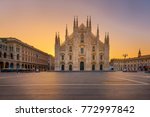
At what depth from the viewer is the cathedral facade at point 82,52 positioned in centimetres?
6738

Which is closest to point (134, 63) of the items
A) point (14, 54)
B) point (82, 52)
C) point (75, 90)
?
point (82, 52)

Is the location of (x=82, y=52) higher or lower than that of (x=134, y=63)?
higher

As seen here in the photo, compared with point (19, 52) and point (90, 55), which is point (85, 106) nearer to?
point (90, 55)

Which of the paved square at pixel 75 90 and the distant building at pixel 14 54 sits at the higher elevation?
the distant building at pixel 14 54

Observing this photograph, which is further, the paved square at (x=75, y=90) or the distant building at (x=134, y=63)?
the distant building at (x=134, y=63)

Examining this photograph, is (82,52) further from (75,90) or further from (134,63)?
(134,63)

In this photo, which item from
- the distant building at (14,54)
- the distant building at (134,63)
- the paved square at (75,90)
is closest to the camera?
the paved square at (75,90)

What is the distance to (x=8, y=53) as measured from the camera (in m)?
63.3

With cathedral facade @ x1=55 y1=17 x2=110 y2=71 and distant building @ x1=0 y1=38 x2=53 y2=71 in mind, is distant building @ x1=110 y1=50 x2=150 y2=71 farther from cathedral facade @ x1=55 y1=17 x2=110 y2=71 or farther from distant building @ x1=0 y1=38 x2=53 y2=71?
distant building @ x1=0 y1=38 x2=53 y2=71

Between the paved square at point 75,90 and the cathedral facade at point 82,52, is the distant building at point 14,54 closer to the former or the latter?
the cathedral facade at point 82,52

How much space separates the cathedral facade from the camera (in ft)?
221

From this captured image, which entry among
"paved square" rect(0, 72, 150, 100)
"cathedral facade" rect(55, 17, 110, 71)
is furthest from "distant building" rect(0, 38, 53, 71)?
"paved square" rect(0, 72, 150, 100)

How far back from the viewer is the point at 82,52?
2689 inches

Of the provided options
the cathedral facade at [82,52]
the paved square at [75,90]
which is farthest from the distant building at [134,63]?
the paved square at [75,90]
